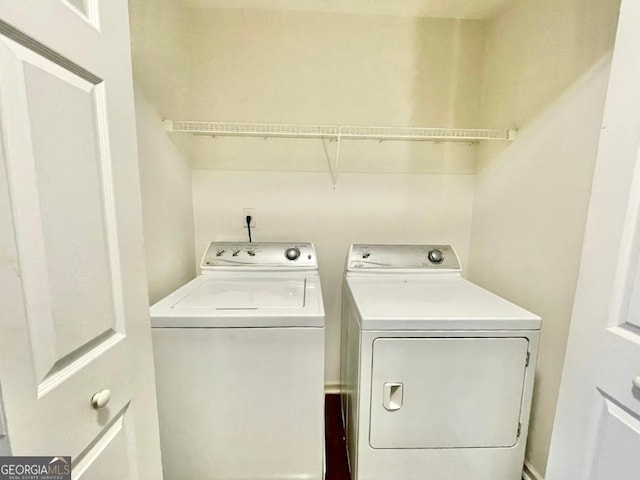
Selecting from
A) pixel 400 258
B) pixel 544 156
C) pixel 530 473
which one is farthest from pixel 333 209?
pixel 530 473

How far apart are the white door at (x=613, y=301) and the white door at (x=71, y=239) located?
1.27m

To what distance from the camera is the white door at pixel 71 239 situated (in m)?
0.49

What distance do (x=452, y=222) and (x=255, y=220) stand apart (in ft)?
4.62

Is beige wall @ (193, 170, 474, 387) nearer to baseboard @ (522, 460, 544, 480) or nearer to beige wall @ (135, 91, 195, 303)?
beige wall @ (135, 91, 195, 303)

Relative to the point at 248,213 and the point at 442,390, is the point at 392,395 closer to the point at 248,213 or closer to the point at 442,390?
the point at 442,390

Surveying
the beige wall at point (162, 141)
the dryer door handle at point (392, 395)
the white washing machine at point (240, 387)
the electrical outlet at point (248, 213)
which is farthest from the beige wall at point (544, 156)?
the beige wall at point (162, 141)

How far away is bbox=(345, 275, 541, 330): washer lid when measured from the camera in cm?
123

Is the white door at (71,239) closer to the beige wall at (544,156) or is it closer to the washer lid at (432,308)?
the washer lid at (432,308)

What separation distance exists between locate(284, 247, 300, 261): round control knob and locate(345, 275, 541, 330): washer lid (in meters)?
0.37

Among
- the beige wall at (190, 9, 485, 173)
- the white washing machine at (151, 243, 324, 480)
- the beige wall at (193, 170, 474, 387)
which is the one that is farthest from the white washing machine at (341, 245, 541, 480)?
the beige wall at (190, 9, 485, 173)

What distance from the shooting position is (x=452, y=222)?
7.06 ft

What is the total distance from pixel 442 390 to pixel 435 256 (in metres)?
0.87

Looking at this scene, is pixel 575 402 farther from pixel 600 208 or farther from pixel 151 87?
pixel 151 87

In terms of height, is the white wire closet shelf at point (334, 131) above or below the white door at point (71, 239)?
above
